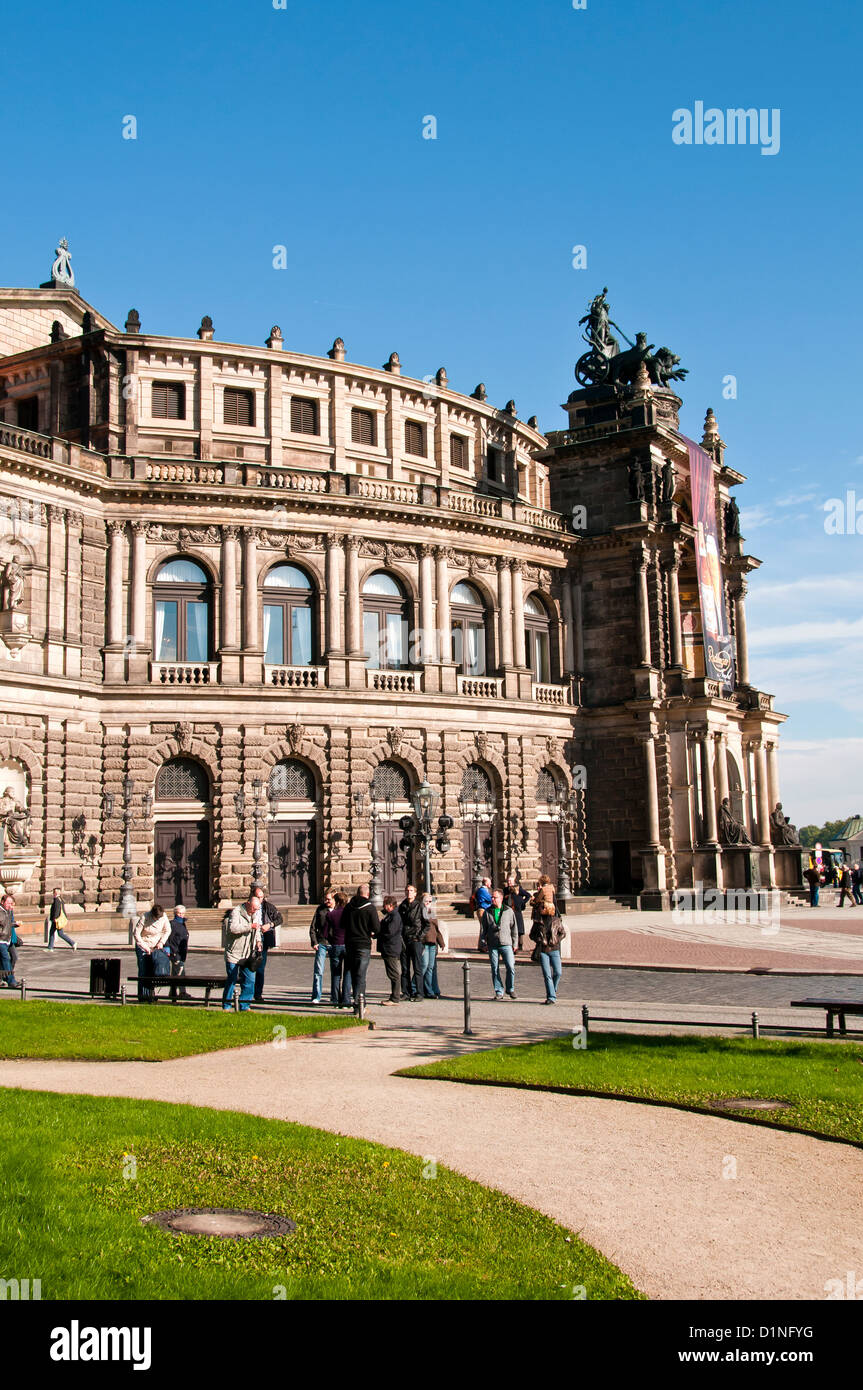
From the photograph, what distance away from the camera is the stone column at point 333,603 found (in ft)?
144

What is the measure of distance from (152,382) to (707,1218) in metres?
40.7

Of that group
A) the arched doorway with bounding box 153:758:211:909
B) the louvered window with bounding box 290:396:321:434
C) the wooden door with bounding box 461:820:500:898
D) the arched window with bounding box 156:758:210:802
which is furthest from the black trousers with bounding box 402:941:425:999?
the louvered window with bounding box 290:396:321:434

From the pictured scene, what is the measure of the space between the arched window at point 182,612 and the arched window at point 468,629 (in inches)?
392

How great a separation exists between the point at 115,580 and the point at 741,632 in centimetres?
3411

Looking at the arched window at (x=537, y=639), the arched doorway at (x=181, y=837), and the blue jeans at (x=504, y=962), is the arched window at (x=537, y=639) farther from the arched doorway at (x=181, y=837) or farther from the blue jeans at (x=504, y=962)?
the blue jeans at (x=504, y=962)

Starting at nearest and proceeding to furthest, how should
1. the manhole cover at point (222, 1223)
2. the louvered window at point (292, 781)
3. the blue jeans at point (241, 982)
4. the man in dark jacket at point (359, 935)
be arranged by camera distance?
the manhole cover at point (222, 1223)
the man in dark jacket at point (359, 935)
the blue jeans at point (241, 982)
the louvered window at point (292, 781)

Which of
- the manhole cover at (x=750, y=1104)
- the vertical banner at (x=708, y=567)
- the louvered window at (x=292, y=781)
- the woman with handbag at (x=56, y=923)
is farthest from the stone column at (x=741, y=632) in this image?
the manhole cover at (x=750, y=1104)

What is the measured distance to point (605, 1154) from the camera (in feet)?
34.7

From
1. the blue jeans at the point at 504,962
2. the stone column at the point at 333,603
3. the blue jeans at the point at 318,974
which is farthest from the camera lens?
the stone column at the point at 333,603

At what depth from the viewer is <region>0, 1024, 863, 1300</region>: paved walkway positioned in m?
7.88

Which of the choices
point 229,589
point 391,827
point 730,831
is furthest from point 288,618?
point 730,831

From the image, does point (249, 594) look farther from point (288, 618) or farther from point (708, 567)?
point (708, 567)

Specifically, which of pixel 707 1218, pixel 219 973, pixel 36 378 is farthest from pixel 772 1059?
pixel 36 378

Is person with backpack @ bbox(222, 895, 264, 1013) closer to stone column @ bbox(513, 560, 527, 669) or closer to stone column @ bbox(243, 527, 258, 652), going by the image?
stone column @ bbox(243, 527, 258, 652)
